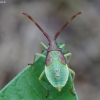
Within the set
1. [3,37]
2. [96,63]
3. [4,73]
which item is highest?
[3,37]

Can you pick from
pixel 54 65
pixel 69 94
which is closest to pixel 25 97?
pixel 69 94

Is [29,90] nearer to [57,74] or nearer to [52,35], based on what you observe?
[57,74]

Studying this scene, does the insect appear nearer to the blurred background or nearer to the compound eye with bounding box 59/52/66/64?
the compound eye with bounding box 59/52/66/64

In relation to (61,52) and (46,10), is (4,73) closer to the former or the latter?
(46,10)

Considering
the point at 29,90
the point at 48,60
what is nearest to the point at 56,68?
the point at 48,60

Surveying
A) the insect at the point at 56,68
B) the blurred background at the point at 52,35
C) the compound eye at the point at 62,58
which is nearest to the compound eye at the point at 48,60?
the insect at the point at 56,68

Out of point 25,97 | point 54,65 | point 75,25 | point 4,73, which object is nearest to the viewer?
point 25,97

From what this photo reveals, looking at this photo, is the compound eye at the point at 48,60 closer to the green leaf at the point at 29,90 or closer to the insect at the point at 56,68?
the insect at the point at 56,68
